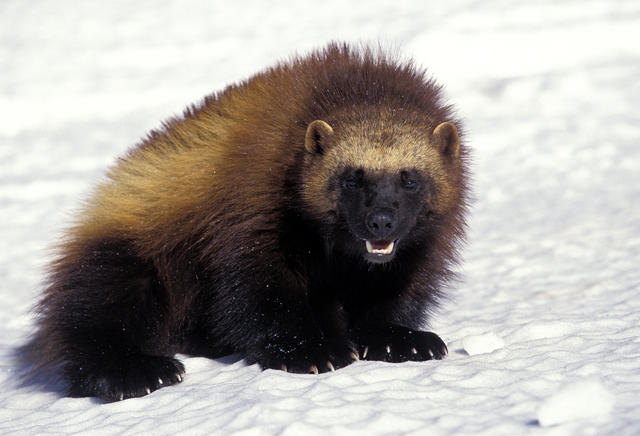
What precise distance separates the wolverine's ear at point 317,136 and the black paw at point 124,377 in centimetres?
95

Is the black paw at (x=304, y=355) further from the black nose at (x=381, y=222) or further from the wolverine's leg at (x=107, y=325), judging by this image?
the black nose at (x=381, y=222)

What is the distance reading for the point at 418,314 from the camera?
3.61 metres

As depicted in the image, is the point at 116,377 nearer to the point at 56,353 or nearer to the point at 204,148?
the point at 56,353

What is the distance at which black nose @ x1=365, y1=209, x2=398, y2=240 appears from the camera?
3.02 m

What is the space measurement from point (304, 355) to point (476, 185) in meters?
4.41

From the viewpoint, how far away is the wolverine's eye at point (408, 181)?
3.18 m

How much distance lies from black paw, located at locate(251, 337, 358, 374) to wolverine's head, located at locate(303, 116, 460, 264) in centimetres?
35

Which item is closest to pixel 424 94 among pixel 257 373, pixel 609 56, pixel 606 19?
pixel 257 373

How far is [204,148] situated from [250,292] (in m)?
0.67

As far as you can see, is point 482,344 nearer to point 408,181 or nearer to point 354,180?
point 408,181

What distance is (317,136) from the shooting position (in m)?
3.22

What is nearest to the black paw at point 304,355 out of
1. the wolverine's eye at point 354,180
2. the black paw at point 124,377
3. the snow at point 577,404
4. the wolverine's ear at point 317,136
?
the black paw at point 124,377

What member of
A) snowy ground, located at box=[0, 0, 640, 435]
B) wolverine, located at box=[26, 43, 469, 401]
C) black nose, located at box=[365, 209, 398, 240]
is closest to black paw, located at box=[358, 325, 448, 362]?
wolverine, located at box=[26, 43, 469, 401]

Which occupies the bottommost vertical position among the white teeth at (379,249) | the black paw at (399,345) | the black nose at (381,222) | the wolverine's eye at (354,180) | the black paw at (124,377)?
the black paw at (124,377)
